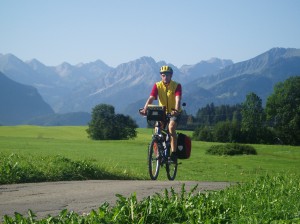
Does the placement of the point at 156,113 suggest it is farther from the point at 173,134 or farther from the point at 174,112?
the point at 173,134

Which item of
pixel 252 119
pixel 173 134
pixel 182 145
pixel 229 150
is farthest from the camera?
pixel 252 119

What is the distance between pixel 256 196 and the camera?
532 cm

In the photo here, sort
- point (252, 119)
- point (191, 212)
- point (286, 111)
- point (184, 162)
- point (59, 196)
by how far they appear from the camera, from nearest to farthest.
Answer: point (191, 212)
point (59, 196)
point (184, 162)
point (286, 111)
point (252, 119)

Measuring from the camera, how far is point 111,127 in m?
96.8

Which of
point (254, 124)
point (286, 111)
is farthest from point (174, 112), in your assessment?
point (254, 124)

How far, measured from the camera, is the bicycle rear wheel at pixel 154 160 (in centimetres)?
1039

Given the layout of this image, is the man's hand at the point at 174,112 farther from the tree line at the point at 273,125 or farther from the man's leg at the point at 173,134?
the tree line at the point at 273,125

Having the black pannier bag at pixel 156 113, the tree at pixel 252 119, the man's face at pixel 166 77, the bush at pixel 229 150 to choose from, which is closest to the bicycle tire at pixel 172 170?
the black pannier bag at pixel 156 113

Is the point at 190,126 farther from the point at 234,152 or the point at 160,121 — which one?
the point at 160,121

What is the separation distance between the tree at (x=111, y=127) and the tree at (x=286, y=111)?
2902 centimetres

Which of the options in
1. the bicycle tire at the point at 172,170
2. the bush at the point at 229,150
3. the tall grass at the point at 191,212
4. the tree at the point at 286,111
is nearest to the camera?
the tall grass at the point at 191,212

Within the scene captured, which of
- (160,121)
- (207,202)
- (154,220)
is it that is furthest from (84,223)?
(160,121)

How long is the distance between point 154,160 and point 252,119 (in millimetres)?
87870

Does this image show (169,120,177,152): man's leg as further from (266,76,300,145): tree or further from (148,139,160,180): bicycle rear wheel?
(266,76,300,145): tree
